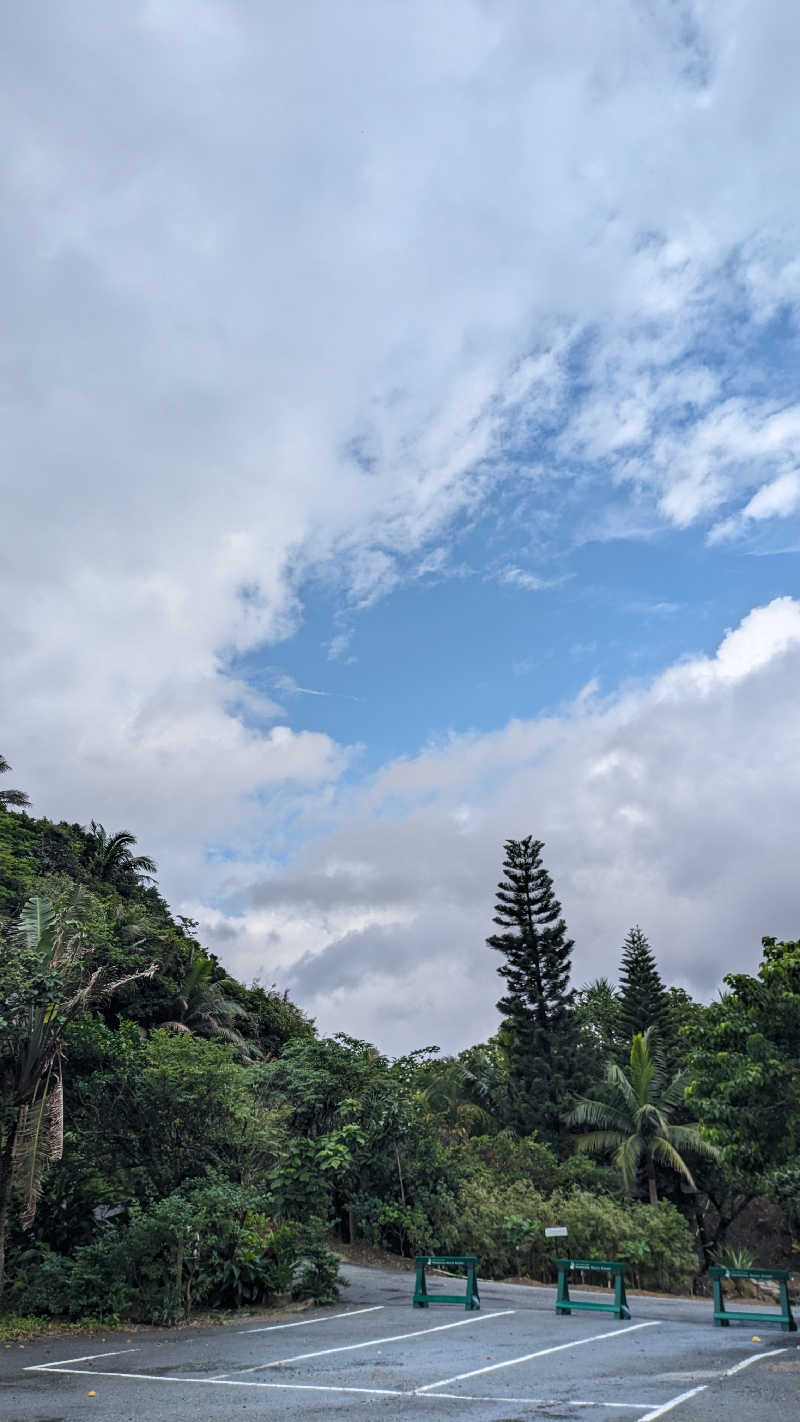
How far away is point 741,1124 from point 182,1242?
764cm

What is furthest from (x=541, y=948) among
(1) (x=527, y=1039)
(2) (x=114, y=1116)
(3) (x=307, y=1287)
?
(2) (x=114, y=1116)

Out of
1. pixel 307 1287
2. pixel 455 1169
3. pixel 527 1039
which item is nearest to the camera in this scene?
pixel 307 1287

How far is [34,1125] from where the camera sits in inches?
485

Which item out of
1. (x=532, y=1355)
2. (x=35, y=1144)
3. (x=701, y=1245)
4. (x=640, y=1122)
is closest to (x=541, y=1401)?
(x=532, y=1355)

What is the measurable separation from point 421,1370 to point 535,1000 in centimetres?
2845

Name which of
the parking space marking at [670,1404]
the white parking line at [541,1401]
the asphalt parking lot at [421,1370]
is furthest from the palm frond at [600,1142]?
the white parking line at [541,1401]

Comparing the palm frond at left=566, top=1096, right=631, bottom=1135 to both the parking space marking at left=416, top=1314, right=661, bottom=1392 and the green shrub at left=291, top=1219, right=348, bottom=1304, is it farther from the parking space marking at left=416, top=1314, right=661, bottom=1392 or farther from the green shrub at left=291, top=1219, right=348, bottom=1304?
the parking space marking at left=416, top=1314, right=661, bottom=1392

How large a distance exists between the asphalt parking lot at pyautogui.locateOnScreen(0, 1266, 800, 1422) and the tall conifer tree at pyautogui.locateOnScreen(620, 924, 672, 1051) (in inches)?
1059

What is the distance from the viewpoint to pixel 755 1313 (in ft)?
43.5

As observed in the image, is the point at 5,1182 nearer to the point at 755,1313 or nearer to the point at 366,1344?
the point at 366,1344

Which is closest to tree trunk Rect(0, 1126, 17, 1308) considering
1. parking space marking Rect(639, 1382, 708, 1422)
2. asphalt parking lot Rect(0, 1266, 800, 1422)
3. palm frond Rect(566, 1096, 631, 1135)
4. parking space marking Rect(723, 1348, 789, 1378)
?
asphalt parking lot Rect(0, 1266, 800, 1422)

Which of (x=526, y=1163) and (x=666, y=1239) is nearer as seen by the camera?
(x=666, y=1239)

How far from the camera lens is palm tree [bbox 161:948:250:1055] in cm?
3231

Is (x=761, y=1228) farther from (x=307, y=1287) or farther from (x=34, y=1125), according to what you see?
(x=34, y=1125)
